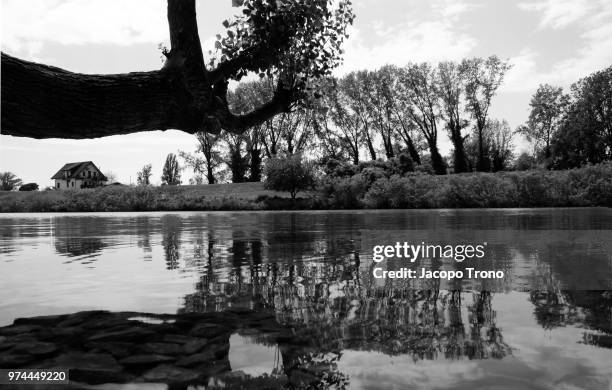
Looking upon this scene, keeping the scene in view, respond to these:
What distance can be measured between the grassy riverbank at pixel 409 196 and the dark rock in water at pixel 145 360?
41361mm

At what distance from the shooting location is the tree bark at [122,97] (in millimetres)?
5445

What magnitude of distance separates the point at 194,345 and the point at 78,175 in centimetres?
15177

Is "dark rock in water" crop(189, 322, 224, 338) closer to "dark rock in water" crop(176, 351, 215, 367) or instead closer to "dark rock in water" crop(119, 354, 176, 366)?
"dark rock in water" crop(176, 351, 215, 367)

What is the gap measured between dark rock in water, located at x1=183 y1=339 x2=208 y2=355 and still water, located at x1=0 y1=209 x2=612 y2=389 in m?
0.29

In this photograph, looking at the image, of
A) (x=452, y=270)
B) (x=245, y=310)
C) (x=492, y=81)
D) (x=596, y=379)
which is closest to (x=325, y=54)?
(x=452, y=270)

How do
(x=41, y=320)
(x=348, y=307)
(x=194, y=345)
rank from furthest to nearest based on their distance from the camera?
(x=348, y=307)
(x=41, y=320)
(x=194, y=345)

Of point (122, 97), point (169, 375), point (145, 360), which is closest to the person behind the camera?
point (169, 375)

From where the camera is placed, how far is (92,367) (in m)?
3.83

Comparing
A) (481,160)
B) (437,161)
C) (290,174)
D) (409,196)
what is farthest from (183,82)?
(481,160)

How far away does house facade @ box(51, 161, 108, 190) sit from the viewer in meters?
141

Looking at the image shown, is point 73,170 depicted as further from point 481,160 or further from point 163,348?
point 163,348

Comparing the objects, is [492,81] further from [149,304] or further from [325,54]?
[149,304]

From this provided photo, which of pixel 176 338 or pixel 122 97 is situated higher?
pixel 122 97

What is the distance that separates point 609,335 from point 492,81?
7173cm
